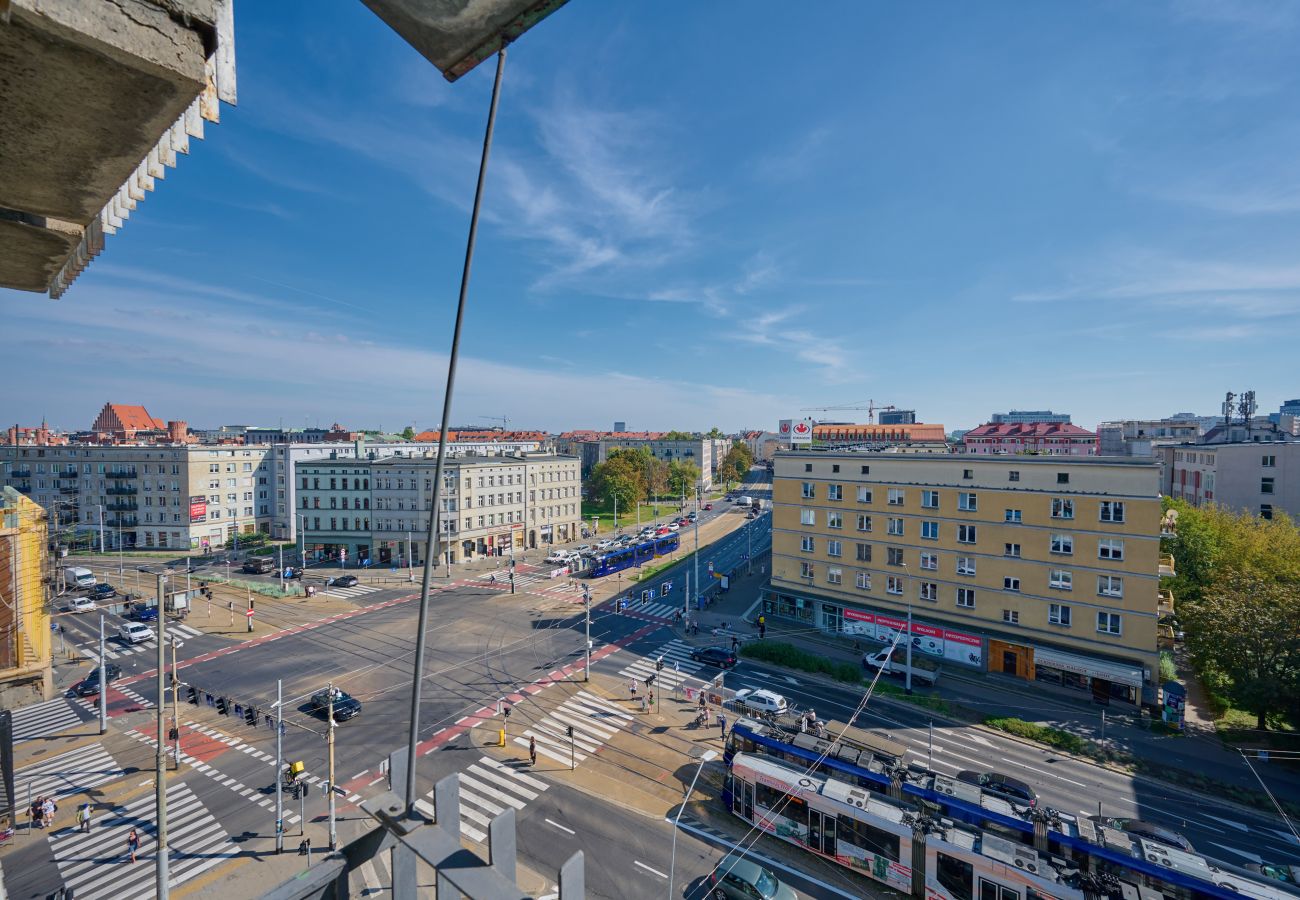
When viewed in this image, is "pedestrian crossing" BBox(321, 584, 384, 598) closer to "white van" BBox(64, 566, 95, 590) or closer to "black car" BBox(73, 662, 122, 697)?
"black car" BBox(73, 662, 122, 697)

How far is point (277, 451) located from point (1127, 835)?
95.4 m

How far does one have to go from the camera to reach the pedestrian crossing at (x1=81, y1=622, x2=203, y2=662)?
3853cm

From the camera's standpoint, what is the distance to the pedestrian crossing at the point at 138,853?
18109mm

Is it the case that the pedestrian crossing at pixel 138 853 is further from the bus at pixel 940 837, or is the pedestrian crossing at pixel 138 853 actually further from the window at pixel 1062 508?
the window at pixel 1062 508

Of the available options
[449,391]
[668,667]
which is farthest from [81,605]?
[449,391]

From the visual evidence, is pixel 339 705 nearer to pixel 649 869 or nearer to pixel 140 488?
pixel 649 869

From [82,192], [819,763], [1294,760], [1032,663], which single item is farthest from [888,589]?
[82,192]

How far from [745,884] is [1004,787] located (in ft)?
34.8

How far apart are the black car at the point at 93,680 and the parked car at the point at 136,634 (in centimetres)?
481

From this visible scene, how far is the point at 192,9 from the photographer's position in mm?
2002

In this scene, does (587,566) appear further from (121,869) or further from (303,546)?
(121,869)

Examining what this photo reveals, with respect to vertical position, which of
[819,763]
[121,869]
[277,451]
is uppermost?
[277,451]

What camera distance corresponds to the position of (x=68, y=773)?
2441 centimetres

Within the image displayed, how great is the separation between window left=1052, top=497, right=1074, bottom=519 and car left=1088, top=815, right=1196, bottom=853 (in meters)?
19.5
